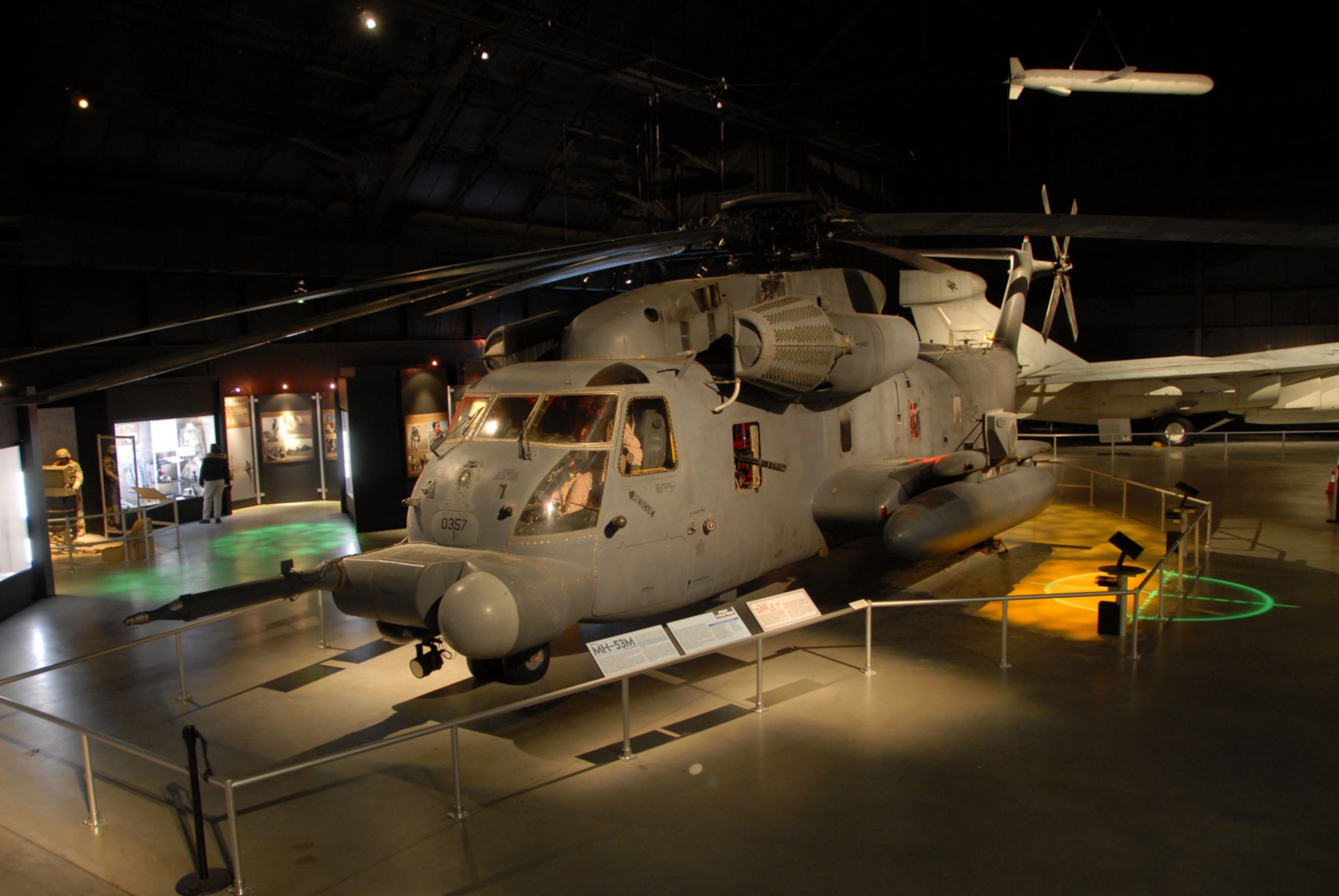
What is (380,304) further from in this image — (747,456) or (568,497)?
(747,456)

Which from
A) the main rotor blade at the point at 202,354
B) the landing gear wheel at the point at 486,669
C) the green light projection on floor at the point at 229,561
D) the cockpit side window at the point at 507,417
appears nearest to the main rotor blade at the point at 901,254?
the cockpit side window at the point at 507,417

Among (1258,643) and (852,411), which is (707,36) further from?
(1258,643)

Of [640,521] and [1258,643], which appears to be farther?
[1258,643]

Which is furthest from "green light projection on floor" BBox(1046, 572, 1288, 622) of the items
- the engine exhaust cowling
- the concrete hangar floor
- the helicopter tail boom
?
the helicopter tail boom

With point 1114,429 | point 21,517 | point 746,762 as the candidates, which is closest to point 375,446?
point 21,517

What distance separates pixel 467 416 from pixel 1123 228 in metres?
6.32

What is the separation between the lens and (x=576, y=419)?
765cm

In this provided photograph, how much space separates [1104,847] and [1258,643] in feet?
16.2

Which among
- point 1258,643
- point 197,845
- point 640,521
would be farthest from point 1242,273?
point 197,845

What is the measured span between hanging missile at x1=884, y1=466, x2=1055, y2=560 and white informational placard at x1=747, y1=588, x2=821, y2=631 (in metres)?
1.68

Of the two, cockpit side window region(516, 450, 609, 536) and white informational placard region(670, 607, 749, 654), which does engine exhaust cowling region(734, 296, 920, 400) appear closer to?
cockpit side window region(516, 450, 609, 536)

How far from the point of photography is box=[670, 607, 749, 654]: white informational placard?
6.89 meters

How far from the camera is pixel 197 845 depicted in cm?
495

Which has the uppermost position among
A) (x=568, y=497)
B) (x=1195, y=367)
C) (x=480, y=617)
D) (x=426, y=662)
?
(x=1195, y=367)
